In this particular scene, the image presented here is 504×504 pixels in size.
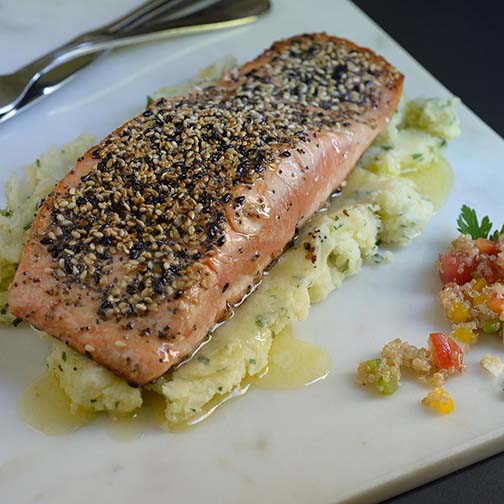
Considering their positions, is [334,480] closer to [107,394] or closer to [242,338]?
[242,338]

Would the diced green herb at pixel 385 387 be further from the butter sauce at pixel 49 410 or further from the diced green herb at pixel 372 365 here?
the butter sauce at pixel 49 410

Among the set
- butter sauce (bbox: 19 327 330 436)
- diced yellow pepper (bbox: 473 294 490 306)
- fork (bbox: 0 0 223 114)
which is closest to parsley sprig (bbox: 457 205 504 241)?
diced yellow pepper (bbox: 473 294 490 306)

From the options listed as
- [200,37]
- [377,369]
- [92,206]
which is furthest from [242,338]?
[200,37]

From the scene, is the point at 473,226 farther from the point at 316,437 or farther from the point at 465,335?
the point at 316,437

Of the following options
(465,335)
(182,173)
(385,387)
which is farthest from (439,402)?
(182,173)

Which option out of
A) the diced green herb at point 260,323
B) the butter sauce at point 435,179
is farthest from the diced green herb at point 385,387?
the butter sauce at point 435,179

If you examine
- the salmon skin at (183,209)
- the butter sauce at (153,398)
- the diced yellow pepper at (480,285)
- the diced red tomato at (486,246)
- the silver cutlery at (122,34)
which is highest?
the silver cutlery at (122,34)

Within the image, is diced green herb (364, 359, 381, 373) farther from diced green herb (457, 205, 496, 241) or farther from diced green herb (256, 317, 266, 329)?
diced green herb (457, 205, 496, 241)
